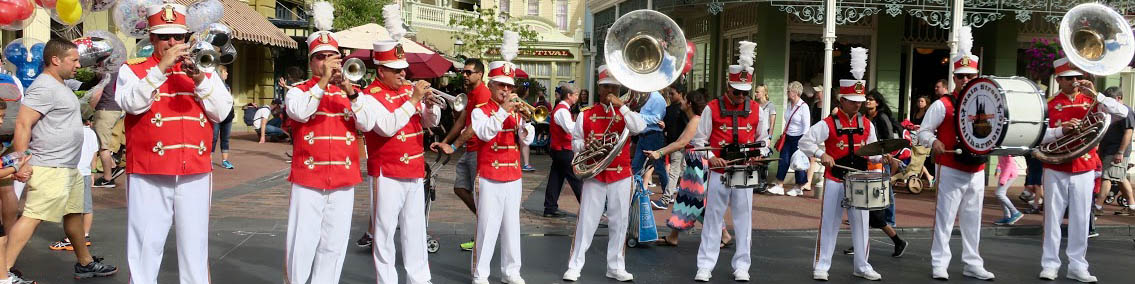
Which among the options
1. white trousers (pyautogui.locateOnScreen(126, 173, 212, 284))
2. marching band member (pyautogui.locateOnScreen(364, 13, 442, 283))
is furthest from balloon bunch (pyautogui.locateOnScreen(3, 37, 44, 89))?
marching band member (pyautogui.locateOnScreen(364, 13, 442, 283))

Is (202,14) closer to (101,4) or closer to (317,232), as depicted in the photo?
(101,4)

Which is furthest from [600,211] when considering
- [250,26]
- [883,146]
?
[250,26]

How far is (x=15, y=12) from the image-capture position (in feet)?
25.0

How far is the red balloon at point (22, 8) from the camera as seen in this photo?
7.59 m

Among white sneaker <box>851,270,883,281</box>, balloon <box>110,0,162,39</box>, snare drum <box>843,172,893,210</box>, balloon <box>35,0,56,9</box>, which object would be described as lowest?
white sneaker <box>851,270,883,281</box>

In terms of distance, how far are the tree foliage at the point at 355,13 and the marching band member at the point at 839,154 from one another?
87.0 ft

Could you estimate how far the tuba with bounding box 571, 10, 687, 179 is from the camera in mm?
7289

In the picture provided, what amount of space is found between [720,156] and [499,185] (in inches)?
67.2

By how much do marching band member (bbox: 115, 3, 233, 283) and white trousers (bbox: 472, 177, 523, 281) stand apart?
6.59 feet

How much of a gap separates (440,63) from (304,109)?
15.3m

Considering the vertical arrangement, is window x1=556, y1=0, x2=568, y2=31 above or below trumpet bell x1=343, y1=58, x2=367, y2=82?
above

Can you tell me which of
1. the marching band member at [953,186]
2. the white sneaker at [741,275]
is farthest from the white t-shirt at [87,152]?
the marching band member at [953,186]

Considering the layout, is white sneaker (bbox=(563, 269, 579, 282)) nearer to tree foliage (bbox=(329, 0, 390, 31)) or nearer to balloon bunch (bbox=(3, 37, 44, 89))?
balloon bunch (bbox=(3, 37, 44, 89))

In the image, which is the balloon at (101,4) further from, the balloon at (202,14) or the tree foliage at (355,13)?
the tree foliage at (355,13)
